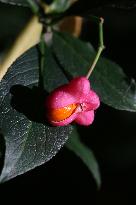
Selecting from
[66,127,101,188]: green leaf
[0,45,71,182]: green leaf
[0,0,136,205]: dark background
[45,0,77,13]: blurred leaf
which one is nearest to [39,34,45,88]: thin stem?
[0,45,71,182]: green leaf

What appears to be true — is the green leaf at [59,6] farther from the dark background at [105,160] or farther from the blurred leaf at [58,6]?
the dark background at [105,160]

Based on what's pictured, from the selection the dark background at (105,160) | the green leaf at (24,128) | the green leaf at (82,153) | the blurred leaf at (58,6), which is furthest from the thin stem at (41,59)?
the dark background at (105,160)

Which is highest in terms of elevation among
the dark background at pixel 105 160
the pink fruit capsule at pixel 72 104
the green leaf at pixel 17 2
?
the green leaf at pixel 17 2

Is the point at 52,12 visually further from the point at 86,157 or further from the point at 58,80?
the point at 86,157

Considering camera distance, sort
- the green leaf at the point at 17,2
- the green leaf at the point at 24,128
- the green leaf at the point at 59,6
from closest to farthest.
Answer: the green leaf at the point at 24,128
the green leaf at the point at 17,2
the green leaf at the point at 59,6

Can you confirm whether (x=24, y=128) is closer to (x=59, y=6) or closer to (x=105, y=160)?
(x=59, y=6)

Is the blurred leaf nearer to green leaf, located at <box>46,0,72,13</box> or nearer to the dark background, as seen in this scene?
green leaf, located at <box>46,0,72,13</box>
